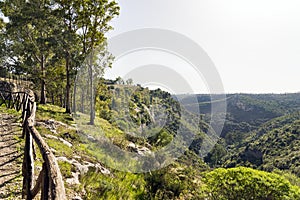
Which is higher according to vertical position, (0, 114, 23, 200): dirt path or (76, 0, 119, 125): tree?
(76, 0, 119, 125): tree

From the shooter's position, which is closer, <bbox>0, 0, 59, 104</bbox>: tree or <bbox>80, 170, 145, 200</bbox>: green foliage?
<bbox>80, 170, 145, 200</bbox>: green foliage

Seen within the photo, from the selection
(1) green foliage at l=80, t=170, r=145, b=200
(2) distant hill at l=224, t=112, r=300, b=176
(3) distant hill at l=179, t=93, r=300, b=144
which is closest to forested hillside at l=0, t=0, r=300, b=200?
(1) green foliage at l=80, t=170, r=145, b=200

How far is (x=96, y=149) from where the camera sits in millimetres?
11625

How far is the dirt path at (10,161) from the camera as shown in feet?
16.5

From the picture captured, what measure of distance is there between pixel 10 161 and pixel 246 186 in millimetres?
13374

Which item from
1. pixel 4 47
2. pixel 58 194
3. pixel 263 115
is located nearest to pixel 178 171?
pixel 58 194

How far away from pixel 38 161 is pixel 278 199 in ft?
47.1

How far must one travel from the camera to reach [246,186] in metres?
14.5

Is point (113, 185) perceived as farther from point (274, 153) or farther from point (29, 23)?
point (274, 153)

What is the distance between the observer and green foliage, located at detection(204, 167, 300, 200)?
14073 mm

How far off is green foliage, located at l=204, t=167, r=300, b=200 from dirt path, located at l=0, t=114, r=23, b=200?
10575mm

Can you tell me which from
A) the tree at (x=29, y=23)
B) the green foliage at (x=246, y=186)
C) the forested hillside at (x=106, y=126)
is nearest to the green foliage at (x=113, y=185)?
the forested hillside at (x=106, y=126)

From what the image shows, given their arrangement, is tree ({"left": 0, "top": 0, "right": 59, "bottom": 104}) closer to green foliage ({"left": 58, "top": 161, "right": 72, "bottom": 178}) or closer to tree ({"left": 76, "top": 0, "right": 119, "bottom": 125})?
tree ({"left": 76, "top": 0, "right": 119, "bottom": 125})

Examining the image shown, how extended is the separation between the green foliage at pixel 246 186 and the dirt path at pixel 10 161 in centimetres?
1057
